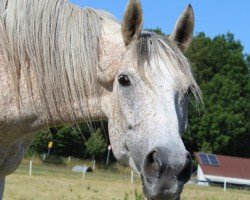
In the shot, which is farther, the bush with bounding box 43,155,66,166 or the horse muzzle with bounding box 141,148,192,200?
the bush with bounding box 43,155,66,166

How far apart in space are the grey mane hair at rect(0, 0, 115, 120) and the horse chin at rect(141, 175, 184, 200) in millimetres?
908

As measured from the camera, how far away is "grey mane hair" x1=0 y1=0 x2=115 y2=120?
3.80 m

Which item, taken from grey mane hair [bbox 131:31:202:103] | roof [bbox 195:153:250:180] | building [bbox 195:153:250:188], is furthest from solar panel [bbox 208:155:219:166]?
grey mane hair [bbox 131:31:202:103]

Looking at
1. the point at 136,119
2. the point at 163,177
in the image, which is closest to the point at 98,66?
the point at 136,119

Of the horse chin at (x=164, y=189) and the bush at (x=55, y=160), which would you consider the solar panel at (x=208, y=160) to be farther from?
the horse chin at (x=164, y=189)

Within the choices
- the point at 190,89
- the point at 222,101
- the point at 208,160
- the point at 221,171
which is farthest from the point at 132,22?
the point at 222,101

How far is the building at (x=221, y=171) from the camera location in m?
38.2

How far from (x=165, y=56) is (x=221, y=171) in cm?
3691

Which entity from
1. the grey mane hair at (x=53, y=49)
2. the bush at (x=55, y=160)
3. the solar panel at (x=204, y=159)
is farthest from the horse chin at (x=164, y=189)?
the bush at (x=55, y=160)

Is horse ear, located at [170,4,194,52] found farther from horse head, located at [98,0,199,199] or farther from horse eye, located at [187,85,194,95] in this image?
horse eye, located at [187,85,194,95]

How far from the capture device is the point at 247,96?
5991 cm

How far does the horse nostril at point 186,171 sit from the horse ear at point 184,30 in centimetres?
105

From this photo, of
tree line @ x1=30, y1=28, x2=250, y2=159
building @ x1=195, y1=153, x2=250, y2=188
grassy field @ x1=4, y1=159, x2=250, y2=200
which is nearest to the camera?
grassy field @ x1=4, y1=159, x2=250, y2=200

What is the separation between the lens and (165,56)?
350 centimetres
